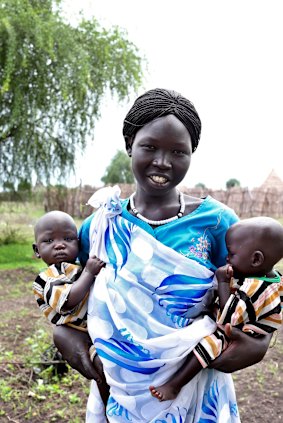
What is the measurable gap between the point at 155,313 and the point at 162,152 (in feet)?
1.56

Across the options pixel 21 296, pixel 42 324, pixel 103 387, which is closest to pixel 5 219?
pixel 21 296

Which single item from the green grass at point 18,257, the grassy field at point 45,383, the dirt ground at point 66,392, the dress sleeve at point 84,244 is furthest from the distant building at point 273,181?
the dress sleeve at point 84,244

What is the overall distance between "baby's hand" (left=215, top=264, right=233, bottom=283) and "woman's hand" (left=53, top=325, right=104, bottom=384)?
47 cm

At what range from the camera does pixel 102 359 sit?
Result: 1.40m

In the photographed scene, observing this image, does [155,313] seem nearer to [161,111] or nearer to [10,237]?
[161,111]

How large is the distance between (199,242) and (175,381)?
42cm

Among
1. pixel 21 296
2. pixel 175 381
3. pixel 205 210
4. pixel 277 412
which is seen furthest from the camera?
pixel 21 296

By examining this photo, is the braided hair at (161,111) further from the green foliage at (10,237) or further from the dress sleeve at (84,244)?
the green foliage at (10,237)

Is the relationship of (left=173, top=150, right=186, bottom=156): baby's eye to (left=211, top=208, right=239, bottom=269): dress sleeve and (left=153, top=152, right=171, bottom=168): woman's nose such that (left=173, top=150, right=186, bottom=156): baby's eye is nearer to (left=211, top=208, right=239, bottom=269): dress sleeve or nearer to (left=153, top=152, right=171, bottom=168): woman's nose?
(left=153, top=152, right=171, bottom=168): woman's nose

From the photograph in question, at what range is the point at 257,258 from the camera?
4.35 ft

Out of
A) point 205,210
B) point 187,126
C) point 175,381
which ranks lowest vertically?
point 175,381

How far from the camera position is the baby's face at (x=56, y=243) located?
151 centimetres

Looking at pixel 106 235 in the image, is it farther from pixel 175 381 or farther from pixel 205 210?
pixel 175 381

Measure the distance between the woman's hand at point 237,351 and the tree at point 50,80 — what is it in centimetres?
703
